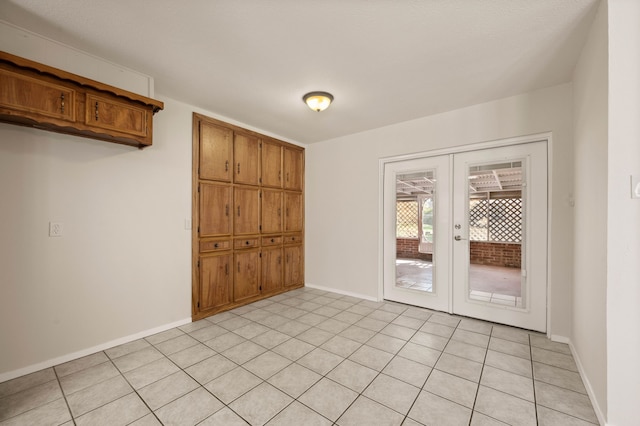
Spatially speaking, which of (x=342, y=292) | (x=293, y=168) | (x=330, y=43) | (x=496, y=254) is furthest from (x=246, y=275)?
(x=496, y=254)

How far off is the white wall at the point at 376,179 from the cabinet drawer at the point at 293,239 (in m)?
0.16

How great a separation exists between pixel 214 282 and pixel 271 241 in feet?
3.72

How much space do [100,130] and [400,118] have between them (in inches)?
133

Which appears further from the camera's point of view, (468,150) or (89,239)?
(468,150)

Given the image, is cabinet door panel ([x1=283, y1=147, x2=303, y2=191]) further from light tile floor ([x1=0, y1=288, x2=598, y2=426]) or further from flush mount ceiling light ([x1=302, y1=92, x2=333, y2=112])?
light tile floor ([x1=0, y1=288, x2=598, y2=426])

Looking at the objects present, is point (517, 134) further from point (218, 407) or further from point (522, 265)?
point (218, 407)

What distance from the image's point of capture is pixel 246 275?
385cm

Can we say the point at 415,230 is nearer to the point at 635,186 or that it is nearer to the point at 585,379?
the point at 585,379

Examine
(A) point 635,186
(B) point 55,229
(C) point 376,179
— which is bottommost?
(B) point 55,229

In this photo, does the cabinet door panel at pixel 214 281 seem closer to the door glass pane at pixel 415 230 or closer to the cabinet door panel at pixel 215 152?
the cabinet door panel at pixel 215 152

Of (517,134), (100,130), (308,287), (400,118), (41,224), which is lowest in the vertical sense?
(308,287)

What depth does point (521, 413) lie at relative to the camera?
66.8 inches

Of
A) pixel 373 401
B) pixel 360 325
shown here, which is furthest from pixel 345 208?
pixel 373 401

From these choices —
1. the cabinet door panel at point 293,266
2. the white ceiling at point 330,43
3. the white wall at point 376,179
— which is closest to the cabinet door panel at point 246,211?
the cabinet door panel at point 293,266
